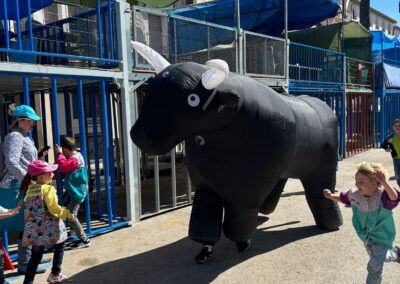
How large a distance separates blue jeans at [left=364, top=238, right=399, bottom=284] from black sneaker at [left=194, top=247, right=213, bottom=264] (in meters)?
1.66

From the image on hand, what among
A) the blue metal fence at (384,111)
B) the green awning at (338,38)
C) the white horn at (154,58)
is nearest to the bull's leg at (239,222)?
the white horn at (154,58)

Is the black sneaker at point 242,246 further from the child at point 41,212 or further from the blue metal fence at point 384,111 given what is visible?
the blue metal fence at point 384,111

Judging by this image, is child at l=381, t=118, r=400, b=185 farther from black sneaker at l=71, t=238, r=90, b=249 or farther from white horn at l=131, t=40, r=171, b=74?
black sneaker at l=71, t=238, r=90, b=249

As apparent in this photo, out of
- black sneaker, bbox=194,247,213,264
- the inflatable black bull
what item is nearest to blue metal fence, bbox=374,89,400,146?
the inflatable black bull

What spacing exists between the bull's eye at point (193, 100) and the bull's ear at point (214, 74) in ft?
0.38

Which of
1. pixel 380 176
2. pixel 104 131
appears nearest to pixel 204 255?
pixel 380 176

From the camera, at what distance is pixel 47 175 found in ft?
11.4

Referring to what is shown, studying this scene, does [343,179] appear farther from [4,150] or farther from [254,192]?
[4,150]

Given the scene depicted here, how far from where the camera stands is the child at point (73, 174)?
15.3 ft

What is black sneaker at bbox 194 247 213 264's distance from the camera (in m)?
4.22

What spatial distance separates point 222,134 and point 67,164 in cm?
200

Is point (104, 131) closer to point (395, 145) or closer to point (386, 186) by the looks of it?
point (386, 186)

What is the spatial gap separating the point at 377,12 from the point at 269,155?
49725mm

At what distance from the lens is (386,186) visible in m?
2.92
